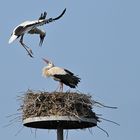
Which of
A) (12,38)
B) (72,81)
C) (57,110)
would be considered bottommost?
(57,110)

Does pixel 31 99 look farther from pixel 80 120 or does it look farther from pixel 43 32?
pixel 43 32

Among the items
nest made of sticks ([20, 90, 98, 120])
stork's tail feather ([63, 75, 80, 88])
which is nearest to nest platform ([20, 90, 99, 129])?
nest made of sticks ([20, 90, 98, 120])

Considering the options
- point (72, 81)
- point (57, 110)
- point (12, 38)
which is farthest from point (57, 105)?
point (12, 38)

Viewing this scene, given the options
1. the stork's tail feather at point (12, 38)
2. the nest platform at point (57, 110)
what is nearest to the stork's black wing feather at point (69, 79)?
the nest platform at point (57, 110)

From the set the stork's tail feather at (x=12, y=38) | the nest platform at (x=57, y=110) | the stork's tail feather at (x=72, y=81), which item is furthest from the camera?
the stork's tail feather at (x=72, y=81)

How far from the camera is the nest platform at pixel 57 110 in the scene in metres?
10.3

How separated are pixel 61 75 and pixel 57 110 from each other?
1729 mm

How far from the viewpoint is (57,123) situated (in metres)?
10.9

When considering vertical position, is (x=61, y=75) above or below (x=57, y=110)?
above

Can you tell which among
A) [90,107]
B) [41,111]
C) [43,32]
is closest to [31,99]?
[41,111]

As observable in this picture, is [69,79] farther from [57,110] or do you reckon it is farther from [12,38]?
[57,110]

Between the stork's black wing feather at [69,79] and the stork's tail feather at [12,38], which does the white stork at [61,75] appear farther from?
the stork's tail feather at [12,38]

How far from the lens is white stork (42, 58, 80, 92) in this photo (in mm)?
11815

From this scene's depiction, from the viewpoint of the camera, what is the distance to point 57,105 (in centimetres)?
1045
